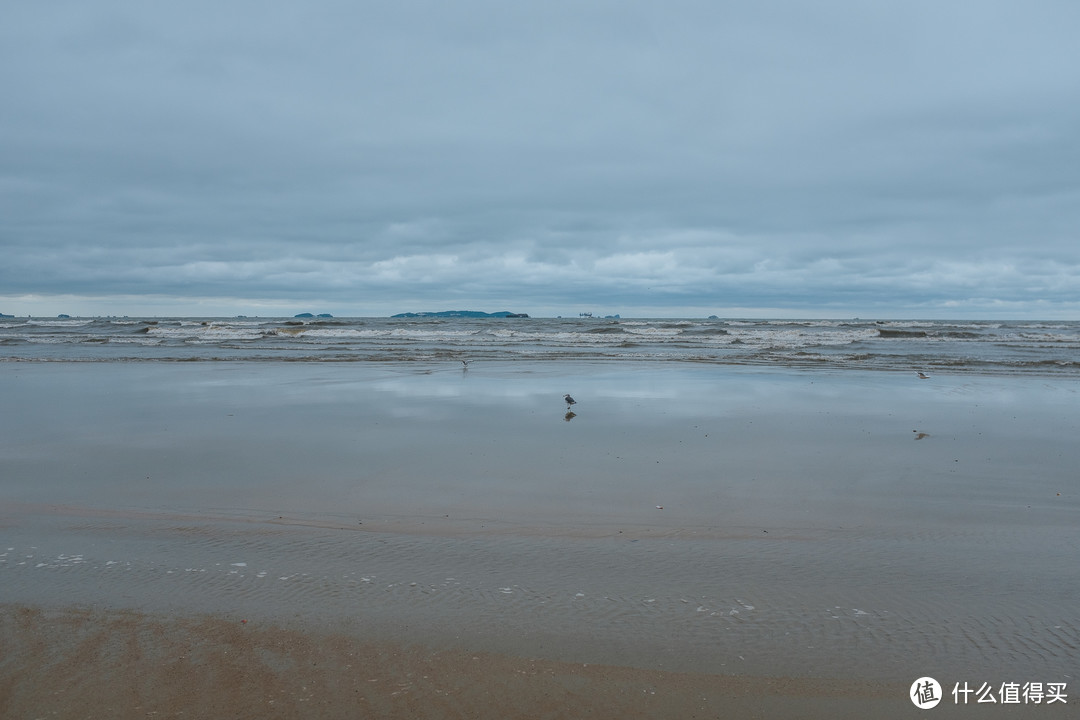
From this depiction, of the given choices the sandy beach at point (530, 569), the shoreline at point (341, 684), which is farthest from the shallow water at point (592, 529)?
the shoreline at point (341, 684)

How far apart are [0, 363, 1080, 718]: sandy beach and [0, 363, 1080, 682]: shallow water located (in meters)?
0.03

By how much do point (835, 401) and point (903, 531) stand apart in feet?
27.5

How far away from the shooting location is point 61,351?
31.4 metres

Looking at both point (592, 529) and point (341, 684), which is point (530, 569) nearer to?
point (592, 529)

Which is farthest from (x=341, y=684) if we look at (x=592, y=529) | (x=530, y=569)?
(x=592, y=529)

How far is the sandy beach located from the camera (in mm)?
3365

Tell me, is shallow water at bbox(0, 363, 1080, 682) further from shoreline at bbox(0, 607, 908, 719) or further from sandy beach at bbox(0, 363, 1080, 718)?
shoreline at bbox(0, 607, 908, 719)

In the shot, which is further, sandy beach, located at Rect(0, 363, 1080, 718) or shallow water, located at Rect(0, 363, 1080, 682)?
shallow water, located at Rect(0, 363, 1080, 682)

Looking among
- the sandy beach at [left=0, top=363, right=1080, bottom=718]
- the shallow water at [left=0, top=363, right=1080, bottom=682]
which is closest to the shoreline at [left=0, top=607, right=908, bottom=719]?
the sandy beach at [left=0, top=363, right=1080, bottom=718]

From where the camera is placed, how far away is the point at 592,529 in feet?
18.4

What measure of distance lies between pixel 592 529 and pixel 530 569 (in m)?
0.98

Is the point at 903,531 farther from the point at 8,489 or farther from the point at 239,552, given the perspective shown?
the point at 8,489

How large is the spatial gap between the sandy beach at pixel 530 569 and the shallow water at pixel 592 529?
0.09ft

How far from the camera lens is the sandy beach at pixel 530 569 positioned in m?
3.37
